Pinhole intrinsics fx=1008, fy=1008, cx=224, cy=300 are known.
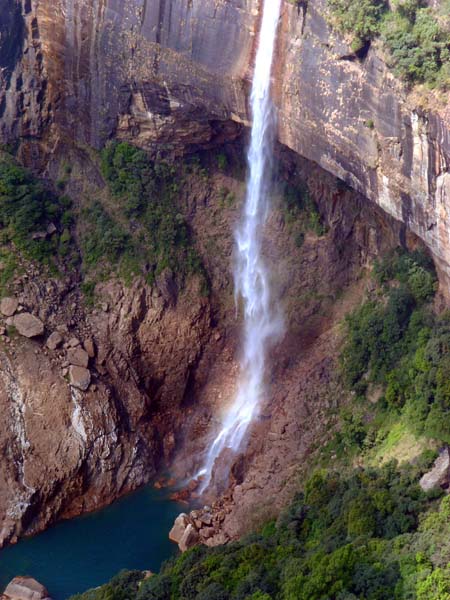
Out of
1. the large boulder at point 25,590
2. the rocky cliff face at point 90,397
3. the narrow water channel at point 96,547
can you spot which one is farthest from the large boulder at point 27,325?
the large boulder at point 25,590

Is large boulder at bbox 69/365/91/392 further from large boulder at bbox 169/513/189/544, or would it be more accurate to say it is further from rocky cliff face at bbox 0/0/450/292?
rocky cliff face at bbox 0/0/450/292

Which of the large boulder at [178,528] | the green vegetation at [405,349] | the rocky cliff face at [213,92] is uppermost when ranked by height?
the rocky cliff face at [213,92]

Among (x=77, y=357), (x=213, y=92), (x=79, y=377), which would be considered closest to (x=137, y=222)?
(x=77, y=357)

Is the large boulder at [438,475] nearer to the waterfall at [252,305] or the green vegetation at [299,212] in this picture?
the waterfall at [252,305]

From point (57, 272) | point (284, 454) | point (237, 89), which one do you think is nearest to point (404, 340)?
point (284, 454)

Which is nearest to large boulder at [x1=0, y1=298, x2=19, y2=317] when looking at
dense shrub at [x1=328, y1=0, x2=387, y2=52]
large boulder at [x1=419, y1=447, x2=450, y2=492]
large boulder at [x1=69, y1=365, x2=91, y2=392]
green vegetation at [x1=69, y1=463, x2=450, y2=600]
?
large boulder at [x1=69, y1=365, x2=91, y2=392]

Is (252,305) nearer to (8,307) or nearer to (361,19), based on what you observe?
(8,307)

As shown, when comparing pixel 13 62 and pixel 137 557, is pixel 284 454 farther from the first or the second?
pixel 13 62
